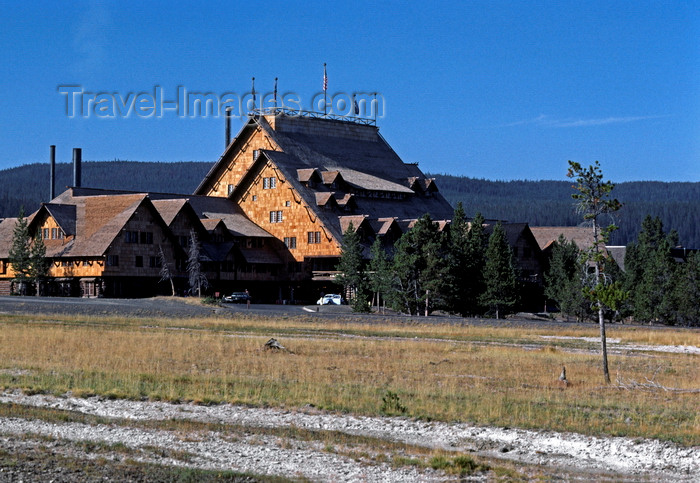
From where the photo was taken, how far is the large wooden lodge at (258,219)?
9350 centimetres

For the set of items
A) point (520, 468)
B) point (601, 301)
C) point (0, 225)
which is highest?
point (0, 225)

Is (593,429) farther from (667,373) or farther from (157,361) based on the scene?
(157,361)

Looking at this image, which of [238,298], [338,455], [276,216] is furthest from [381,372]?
[276,216]

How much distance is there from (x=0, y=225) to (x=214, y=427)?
277ft

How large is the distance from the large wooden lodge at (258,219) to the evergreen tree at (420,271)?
17.2m

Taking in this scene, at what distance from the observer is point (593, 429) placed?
25.4m

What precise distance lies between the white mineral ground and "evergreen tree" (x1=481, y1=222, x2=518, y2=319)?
192ft

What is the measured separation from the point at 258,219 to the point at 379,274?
81.3 feet

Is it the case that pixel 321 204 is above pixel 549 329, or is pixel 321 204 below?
above

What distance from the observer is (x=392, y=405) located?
27625 millimetres

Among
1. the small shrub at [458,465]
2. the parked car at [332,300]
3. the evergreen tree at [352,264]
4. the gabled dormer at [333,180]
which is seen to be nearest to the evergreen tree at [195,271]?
the parked car at [332,300]

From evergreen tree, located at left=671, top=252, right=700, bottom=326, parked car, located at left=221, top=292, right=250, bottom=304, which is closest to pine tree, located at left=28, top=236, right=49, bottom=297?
parked car, located at left=221, top=292, right=250, bottom=304

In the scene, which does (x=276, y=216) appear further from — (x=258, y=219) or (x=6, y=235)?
(x=6, y=235)

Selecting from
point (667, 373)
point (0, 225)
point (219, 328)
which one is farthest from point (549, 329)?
point (0, 225)
